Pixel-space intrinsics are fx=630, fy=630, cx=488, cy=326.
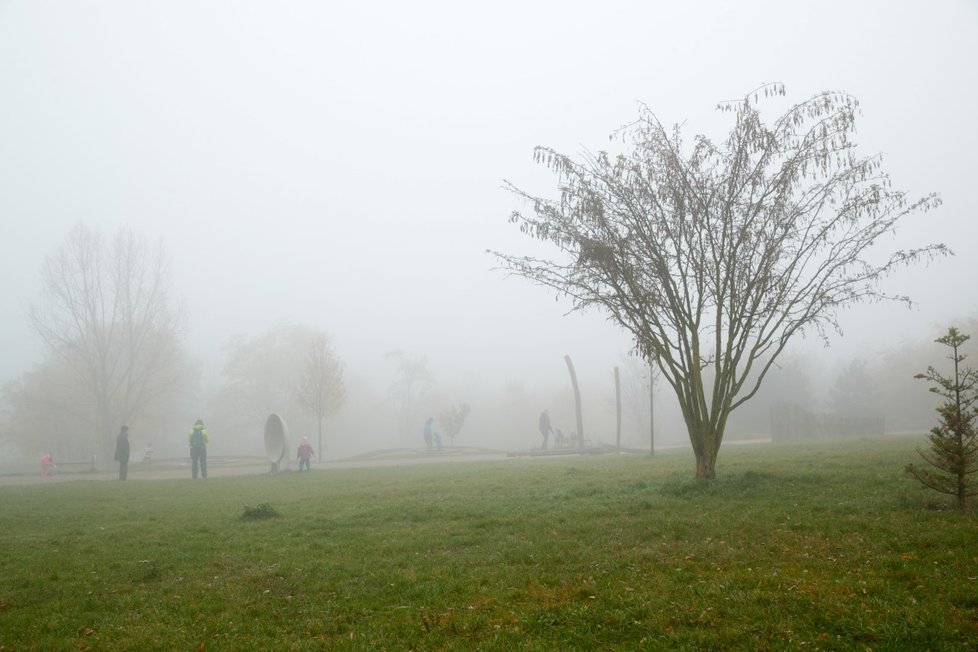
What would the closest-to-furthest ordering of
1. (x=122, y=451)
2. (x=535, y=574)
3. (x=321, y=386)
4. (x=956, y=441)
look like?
(x=535, y=574)
(x=956, y=441)
(x=122, y=451)
(x=321, y=386)

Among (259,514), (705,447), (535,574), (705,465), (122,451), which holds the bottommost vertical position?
(122,451)

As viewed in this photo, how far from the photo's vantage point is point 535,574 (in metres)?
6.81

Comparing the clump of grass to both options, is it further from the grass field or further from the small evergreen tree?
the small evergreen tree

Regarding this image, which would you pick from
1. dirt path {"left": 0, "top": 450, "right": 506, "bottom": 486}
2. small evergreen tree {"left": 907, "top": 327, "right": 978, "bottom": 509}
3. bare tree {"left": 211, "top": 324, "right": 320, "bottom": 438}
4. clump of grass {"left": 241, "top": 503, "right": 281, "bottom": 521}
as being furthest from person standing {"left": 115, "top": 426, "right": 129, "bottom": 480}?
→ bare tree {"left": 211, "top": 324, "right": 320, "bottom": 438}

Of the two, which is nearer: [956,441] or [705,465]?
[956,441]

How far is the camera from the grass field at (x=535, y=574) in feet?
16.7

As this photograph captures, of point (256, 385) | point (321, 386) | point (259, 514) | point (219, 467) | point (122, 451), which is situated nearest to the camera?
point (259, 514)

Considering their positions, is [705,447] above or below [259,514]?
above

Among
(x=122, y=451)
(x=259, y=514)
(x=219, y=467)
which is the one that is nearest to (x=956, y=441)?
(x=259, y=514)

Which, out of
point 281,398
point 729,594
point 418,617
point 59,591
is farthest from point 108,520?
point 281,398

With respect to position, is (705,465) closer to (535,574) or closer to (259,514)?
(535,574)

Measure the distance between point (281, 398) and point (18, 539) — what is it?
54.3 m

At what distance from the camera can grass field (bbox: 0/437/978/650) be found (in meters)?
5.09

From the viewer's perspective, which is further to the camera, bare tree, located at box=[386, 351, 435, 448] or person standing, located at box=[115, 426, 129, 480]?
bare tree, located at box=[386, 351, 435, 448]
